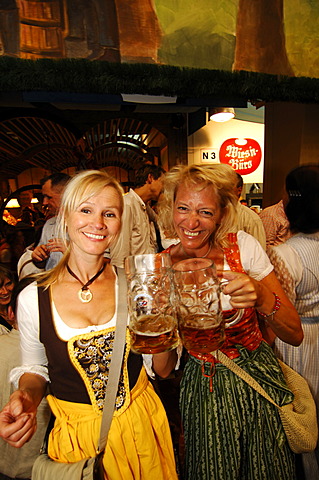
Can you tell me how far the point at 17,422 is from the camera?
780 millimetres

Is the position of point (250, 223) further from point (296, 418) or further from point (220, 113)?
point (220, 113)

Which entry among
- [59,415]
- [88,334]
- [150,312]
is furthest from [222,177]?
[59,415]

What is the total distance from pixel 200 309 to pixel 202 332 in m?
0.07

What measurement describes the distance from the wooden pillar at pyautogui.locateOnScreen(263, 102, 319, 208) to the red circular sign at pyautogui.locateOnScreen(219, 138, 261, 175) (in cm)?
206

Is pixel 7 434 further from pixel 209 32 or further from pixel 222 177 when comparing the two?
pixel 209 32

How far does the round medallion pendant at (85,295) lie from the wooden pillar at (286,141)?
2464 mm

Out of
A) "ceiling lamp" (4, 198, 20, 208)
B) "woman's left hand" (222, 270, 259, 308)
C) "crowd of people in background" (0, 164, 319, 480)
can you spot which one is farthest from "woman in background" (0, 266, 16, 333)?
"ceiling lamp" (4, 198, 20, 208)

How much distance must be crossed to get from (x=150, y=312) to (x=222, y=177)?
816mm

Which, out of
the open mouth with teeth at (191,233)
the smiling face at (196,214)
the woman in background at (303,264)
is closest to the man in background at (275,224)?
the woman in background at (303,264)

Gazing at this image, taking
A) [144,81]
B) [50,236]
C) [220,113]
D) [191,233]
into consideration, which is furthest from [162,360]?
[220,113]

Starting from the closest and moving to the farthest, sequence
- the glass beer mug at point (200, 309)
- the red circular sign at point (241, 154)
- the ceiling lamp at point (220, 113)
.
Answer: the glass beer mug at point (200, 309)
the ceiling lamp at point (220, 113)
the red circular sign at point (241, 154)

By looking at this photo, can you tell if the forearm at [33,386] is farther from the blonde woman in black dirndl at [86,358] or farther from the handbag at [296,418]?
the handbag at [296,418]

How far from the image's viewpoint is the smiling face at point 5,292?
2.02m

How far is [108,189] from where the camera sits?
42.3 inches
